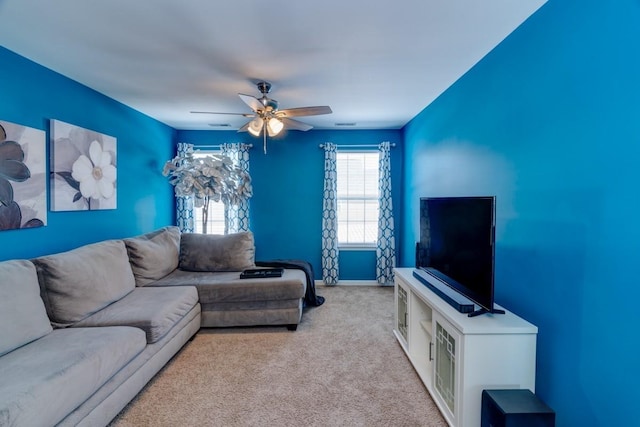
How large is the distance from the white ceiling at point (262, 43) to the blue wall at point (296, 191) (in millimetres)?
1452

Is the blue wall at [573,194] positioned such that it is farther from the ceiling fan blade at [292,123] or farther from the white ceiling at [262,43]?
the ceiling fan blade at [292,123]

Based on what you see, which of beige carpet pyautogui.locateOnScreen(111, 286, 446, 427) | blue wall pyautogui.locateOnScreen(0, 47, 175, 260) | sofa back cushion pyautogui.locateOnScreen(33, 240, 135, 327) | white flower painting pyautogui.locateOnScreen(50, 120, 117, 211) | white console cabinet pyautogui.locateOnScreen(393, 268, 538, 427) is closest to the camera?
white console cabinet pyautogui.locateOnScreen(393, 268, 538, 427)

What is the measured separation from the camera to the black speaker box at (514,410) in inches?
50.8

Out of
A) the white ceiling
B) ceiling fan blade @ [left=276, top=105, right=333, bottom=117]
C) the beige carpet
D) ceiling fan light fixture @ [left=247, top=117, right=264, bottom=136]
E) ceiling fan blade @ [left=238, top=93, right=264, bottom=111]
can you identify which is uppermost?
the white ceiling

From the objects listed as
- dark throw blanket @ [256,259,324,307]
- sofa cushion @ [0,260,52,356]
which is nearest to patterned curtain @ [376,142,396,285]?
dark throw blanket @ [256,259,324,307]

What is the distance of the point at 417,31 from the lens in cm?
190

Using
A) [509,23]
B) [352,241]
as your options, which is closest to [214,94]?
[509,23]

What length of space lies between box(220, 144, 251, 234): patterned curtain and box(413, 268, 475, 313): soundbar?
9.41 feet

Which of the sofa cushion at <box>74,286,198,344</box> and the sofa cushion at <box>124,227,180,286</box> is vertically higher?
the sofa cushion at <box>124,227,180,286</box>

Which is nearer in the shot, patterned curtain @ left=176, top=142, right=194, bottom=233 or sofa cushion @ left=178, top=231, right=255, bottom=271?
sofa cushion @ left=178, top=231, right=255, bottom=271

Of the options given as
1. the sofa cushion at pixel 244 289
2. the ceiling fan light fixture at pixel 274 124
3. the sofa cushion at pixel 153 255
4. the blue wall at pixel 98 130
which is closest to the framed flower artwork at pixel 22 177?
the blue wall at pixel 98 130

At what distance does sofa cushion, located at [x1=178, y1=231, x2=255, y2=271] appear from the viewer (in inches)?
135

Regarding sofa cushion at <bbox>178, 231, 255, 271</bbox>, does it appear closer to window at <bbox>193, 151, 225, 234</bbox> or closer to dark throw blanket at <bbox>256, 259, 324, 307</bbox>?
dark throw blanket at <bbox>256, 259, 324, 307</bbox>

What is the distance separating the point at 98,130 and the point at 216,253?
180 centimetres
